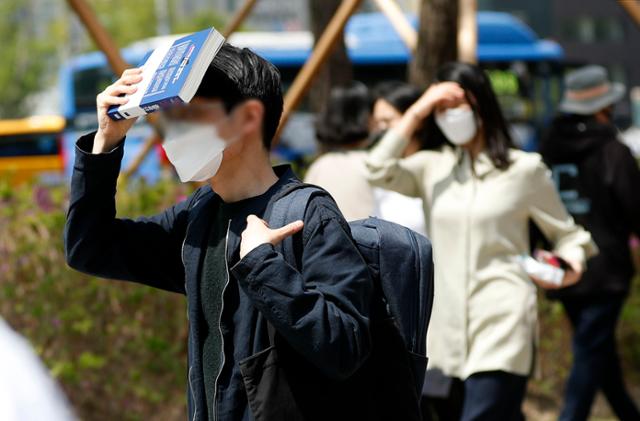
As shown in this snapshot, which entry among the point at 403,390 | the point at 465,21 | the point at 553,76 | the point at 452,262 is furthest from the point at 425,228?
the point at 553,76

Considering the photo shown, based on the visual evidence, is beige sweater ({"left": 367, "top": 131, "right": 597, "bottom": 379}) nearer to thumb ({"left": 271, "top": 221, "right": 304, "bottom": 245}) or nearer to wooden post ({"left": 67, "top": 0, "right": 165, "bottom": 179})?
wooden post ({"left": 67, "top": 0, "right": 165, "bottom": 179})

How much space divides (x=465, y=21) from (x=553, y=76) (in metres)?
Answer: 14.7

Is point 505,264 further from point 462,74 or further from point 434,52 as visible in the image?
point 434,52

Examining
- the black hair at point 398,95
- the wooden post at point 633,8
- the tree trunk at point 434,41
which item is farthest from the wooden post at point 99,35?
the wooden post at point 633,8

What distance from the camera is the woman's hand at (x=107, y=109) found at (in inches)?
89.6

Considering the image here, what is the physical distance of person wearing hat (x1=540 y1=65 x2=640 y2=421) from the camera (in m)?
5.16

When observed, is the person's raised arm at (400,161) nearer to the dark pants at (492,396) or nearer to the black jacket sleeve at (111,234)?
the dark pants at (492,396)

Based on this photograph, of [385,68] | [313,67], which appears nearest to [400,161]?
[313,67]

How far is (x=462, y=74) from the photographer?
4.05 m

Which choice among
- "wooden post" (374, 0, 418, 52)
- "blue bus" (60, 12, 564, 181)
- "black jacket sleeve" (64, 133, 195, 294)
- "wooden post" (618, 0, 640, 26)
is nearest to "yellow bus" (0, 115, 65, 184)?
"blue bus" (60, 12, 564, 181)

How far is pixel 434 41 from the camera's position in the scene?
6430 millimetres

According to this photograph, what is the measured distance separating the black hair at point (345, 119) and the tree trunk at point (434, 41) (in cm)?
154

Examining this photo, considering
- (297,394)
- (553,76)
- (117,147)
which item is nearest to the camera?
(297,394)

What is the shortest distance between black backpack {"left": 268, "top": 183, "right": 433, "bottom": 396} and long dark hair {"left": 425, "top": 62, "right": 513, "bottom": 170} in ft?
5.65
